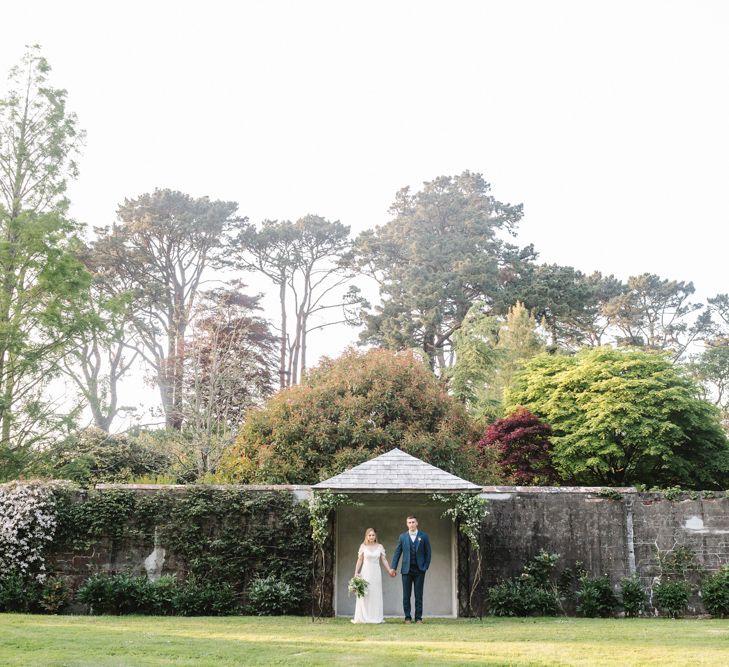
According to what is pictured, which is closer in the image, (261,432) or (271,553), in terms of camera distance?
(271,553)

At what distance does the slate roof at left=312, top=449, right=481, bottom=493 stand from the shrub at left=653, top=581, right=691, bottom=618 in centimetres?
357

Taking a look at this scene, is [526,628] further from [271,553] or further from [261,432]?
[261,432]

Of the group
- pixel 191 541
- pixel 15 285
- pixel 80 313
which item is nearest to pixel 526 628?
→ pixel 191 541

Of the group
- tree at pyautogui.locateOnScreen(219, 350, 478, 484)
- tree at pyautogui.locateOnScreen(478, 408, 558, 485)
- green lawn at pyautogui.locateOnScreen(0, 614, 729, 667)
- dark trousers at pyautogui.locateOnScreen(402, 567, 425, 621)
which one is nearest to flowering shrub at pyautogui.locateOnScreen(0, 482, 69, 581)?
green lawn at pyautogui.locateOnScreen(0, 614, 729, 667)

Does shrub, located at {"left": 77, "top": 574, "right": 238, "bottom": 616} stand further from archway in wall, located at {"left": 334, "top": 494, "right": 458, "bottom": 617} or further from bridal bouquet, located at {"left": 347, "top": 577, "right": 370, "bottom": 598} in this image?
bridal bouquet, located at {"left": 347, "top": 577, "right": 370, "bottom": 598}

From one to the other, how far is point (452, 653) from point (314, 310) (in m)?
25.7

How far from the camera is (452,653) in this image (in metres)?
7.34

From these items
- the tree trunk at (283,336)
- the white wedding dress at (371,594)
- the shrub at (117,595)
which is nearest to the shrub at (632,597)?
the white wedding dress at (371,594)

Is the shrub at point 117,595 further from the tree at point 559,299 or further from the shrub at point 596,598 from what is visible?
the tree at point 559,299

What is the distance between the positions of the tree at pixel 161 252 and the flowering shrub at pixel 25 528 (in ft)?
52.1

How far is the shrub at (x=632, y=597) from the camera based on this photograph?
40.7ft

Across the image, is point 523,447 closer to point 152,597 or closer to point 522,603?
point 522,603

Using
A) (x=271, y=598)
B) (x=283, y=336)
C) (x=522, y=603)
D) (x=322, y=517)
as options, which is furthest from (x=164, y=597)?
(x=283, y=336)

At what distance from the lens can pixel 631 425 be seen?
18703mm
